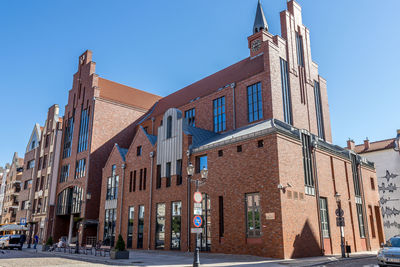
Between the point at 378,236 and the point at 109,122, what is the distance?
3391 cm

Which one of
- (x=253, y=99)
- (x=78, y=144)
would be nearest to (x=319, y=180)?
(x=253, y=99)

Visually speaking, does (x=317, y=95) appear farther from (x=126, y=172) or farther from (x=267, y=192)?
(x=126, y=172)

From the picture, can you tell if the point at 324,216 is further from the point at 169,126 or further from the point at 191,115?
the point at 191,115

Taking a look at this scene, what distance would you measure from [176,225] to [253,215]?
8084 millimetres

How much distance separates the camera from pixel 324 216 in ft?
79.6

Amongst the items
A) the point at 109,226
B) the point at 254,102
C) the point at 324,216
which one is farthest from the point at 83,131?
the point at 324,216

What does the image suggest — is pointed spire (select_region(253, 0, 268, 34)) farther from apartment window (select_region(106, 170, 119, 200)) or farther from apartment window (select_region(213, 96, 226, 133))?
apartment window (select_region(106, 170, 119, 200))

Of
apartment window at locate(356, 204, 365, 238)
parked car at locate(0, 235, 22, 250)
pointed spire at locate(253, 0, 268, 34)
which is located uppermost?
pointed spire at locate(253, 0, 268, 34)

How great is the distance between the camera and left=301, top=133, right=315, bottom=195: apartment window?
23.4 metres

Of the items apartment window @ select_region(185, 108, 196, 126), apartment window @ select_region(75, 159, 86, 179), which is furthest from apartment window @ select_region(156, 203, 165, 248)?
apartment window @ select_region(75, 159, 86, 179)

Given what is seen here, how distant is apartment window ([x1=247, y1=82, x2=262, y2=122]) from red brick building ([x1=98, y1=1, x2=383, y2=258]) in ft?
0.33

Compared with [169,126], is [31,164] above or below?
above

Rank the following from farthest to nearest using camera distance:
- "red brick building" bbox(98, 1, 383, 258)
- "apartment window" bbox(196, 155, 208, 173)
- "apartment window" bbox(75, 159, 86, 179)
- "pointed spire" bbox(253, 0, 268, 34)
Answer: "apartment window" bbox(75, 159, 86, 179)
"pointed spire" bbox(253, 0, 268, 34)
"apartment window" bbox(196, 155, 208, 173)
"red brick building" bbox(98, 1, 383, 258)

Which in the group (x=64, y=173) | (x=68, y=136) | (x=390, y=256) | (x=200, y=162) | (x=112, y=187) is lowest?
(x=390, y=256)
